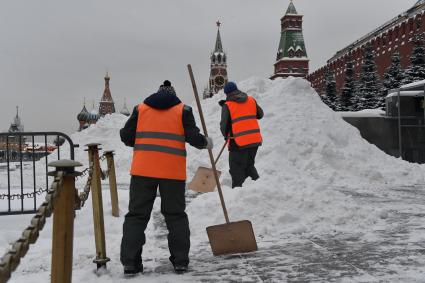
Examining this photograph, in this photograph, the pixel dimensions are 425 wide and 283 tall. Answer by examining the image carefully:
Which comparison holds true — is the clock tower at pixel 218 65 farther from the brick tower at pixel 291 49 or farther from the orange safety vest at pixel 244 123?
the orange safety vest at pixel 244 123

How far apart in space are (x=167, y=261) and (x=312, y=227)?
1865 millimetres

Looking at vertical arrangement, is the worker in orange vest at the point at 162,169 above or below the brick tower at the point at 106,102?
below

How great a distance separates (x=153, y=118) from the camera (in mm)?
4016

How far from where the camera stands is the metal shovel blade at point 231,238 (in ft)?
14.5

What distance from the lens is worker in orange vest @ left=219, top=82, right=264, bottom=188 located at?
7191 mm

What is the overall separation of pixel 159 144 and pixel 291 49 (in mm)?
76448

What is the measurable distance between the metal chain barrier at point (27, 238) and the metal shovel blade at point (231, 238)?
6.89 feet

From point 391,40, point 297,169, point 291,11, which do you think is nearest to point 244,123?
point 297,169

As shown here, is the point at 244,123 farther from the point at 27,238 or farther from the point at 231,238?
the point at 27,238

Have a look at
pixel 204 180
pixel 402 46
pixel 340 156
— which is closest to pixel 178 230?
pixel 204 180

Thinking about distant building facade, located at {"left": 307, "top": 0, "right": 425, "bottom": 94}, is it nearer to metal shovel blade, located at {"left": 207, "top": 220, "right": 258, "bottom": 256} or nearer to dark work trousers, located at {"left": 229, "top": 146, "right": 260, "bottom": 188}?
dark work trousers, located at {"left": 229, "top": 146, "right": 260, "bottom": 188}

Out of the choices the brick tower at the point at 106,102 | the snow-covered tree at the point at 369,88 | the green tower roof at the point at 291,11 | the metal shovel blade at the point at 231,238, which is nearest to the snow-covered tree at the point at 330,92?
the snow-covered tree at the point at 369,88

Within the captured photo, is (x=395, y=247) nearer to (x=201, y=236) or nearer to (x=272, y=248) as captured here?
(x=272, y=248)

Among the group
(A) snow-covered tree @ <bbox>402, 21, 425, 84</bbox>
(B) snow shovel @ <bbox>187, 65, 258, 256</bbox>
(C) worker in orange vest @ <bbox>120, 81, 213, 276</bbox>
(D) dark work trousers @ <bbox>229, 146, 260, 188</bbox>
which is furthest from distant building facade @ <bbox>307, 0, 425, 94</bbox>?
(C) worker in orange vest @ <bbox>120, 81, 213, 276</bbox>
